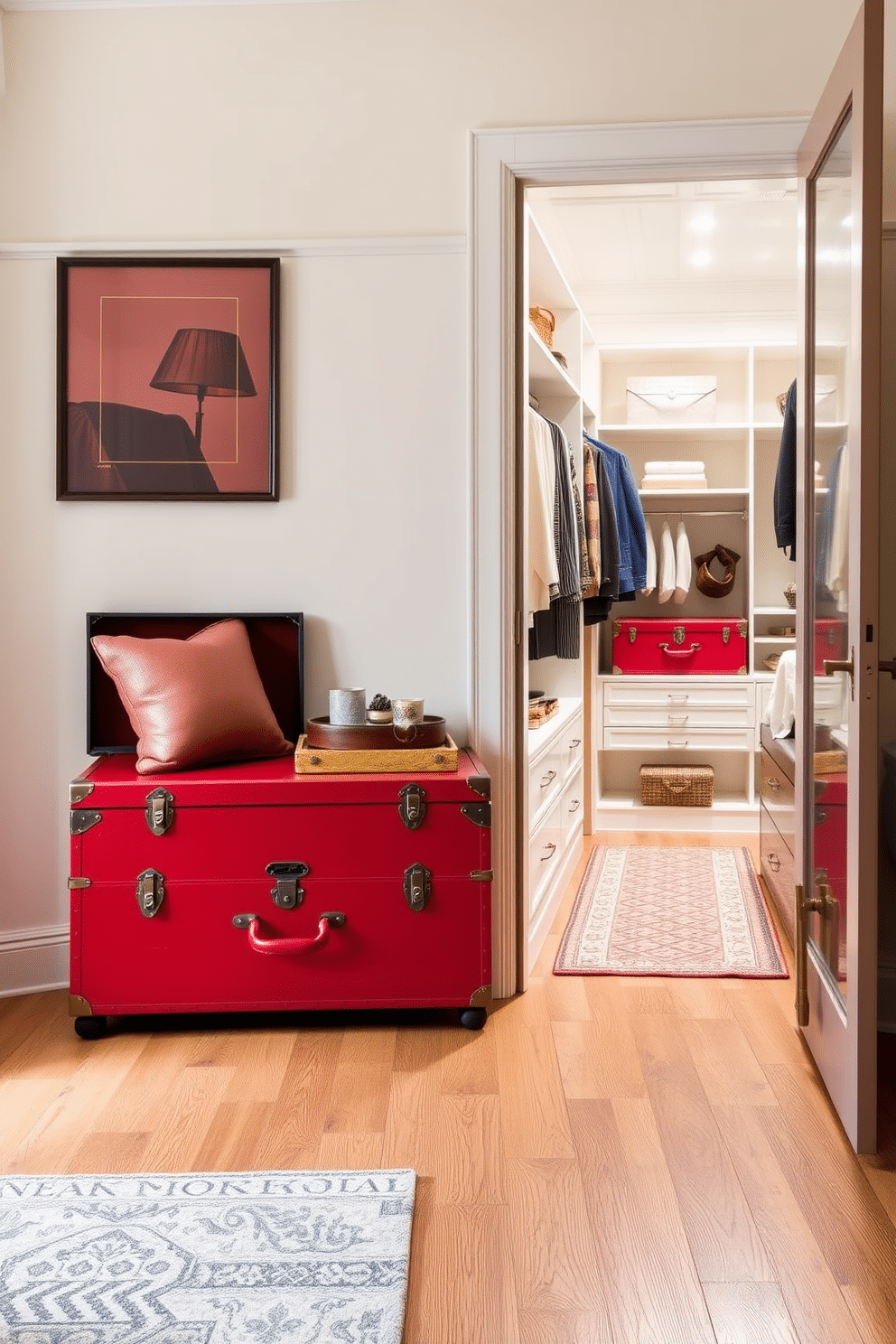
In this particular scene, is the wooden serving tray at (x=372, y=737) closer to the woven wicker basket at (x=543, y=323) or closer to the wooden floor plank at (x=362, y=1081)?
the wooden floor plank at (x=362, y=1081)

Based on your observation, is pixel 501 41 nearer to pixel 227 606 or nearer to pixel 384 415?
pixel 384 415

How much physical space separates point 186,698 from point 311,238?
1.23m

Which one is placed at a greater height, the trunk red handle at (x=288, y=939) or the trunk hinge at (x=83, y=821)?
the trunk hinge at (x=83, y=821)

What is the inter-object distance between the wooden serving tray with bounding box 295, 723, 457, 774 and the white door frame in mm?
276

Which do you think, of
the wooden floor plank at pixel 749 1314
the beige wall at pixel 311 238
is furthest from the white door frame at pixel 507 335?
the wooden floor plank at pixel 749 1314

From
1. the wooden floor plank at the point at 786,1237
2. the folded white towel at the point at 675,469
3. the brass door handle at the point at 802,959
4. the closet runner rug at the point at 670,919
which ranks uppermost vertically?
the folded white towel at the point at 675,469

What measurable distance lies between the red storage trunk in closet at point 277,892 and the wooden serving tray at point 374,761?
0.14 ft

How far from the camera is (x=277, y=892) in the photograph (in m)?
2.69

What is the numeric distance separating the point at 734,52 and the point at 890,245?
0.63 m

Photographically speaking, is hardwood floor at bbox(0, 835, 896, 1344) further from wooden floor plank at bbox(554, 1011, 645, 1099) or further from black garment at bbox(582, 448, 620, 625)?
black garment at bbox(582, 448, 620, 625)

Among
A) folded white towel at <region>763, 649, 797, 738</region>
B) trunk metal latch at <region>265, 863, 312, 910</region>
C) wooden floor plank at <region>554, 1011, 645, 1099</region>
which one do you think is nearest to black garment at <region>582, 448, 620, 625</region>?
folded white towel at <region>763, 649, 797, 738</region>

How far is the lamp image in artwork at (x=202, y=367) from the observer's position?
118 inches

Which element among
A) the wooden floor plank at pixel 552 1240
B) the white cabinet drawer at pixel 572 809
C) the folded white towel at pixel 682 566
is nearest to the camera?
the wooden floor plank at pixel 552 1240

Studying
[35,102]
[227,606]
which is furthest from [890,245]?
[35,102]
